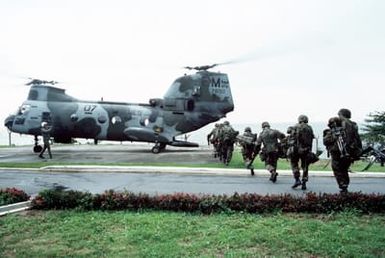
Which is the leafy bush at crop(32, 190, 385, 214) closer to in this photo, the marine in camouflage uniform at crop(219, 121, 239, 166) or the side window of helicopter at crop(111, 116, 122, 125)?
the marine in camouflage uniform at crop(219, 121, 239, 166)

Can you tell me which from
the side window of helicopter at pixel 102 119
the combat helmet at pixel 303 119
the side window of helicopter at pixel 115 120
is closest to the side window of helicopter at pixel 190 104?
Result: the side window of helicopter at pixel 115 120

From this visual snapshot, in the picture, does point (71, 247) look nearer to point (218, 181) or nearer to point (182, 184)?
point (182, 184)

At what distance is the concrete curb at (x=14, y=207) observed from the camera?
29.8ft

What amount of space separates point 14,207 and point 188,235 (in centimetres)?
428

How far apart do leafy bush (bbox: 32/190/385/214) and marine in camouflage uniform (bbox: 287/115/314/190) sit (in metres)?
3.32

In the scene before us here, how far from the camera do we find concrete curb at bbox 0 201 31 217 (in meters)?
9.08

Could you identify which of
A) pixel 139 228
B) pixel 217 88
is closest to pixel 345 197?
pixel 139 228

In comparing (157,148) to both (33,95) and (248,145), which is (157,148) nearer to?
(33,95)

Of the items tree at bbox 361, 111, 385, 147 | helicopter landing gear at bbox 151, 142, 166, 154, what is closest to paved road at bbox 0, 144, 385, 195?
helicopter landing gear at bbox 151, 142, 166, 154

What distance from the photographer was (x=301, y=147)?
12.5 metres

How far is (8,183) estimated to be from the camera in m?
13.9

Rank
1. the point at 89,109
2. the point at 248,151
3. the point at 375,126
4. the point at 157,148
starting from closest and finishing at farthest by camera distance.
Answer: the point at 248,151
the point at 157,148
the point at 89,109
the point at 375,126

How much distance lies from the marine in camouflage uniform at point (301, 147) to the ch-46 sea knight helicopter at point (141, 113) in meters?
14.0

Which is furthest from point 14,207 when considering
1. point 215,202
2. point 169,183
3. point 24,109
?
point 24,109
